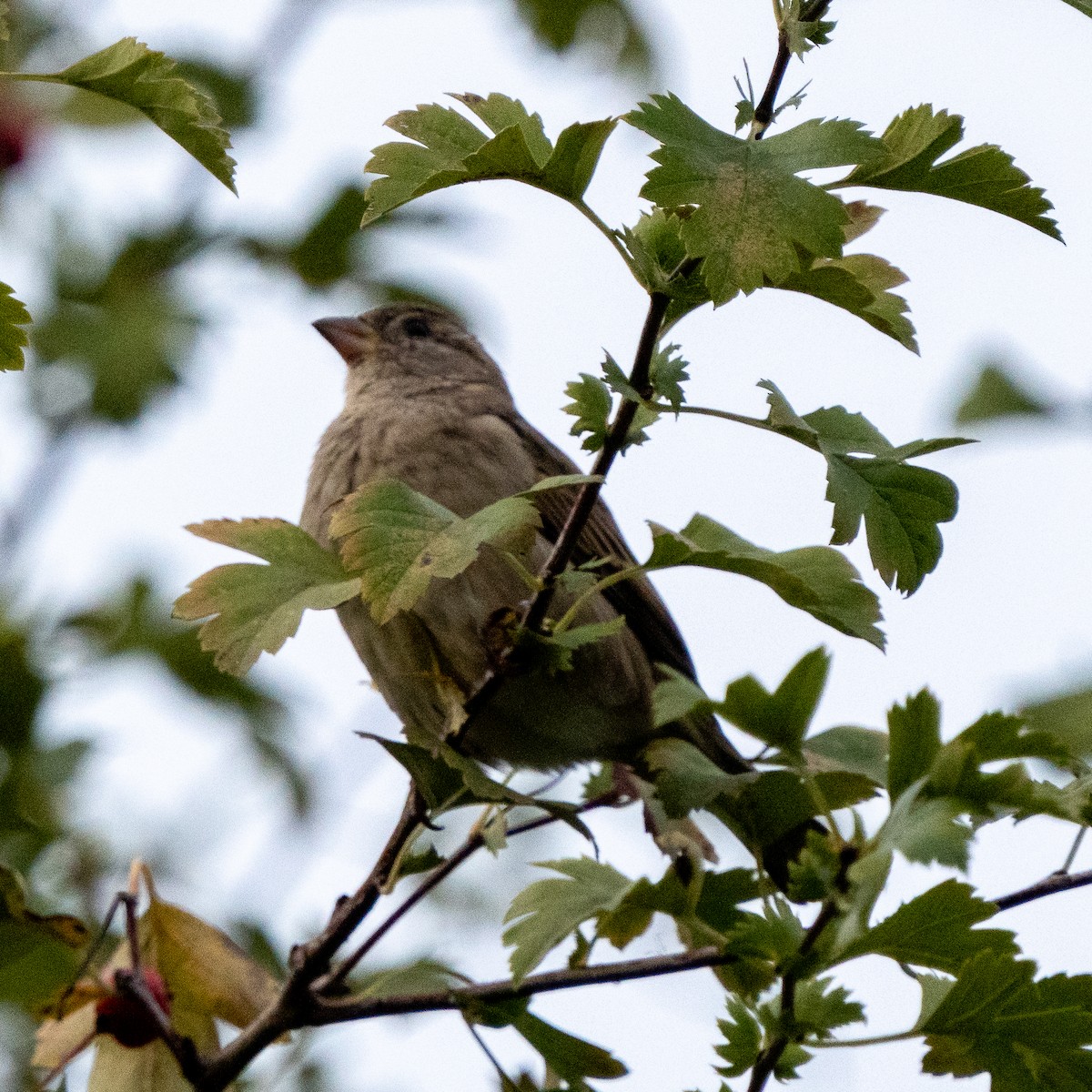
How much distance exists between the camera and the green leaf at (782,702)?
1991 mm

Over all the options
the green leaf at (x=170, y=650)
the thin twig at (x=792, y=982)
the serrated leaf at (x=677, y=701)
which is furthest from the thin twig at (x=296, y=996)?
the green leaf at (x=170, y=650)

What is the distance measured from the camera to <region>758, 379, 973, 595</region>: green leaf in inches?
88.0

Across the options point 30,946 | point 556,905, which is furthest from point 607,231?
point 30,946

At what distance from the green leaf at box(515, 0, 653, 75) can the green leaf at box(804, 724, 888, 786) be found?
8.92 feet

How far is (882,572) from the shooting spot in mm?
2271

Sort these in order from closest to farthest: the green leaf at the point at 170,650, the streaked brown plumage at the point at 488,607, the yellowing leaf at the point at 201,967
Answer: the yellowing leaf at the point at 201,967 → the streaked brown plumage at the point at 488,607 → the green leaf at the point at 170,650

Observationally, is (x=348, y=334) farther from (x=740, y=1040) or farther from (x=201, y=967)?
(x=740, y=1040)

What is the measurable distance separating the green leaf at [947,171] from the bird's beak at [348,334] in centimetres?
319

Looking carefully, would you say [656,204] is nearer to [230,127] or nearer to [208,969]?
[208,969]

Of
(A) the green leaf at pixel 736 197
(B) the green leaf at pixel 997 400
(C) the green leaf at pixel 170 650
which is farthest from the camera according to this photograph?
(B) the green leaf at pixel 997 400

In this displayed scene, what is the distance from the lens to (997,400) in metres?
4.16

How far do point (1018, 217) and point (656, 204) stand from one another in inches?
21.3

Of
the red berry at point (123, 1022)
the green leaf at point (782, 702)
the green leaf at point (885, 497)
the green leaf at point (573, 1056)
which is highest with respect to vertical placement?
the green leaf at point (885, 497)

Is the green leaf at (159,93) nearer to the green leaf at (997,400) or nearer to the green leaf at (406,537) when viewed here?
the green leaf at (406,537)
